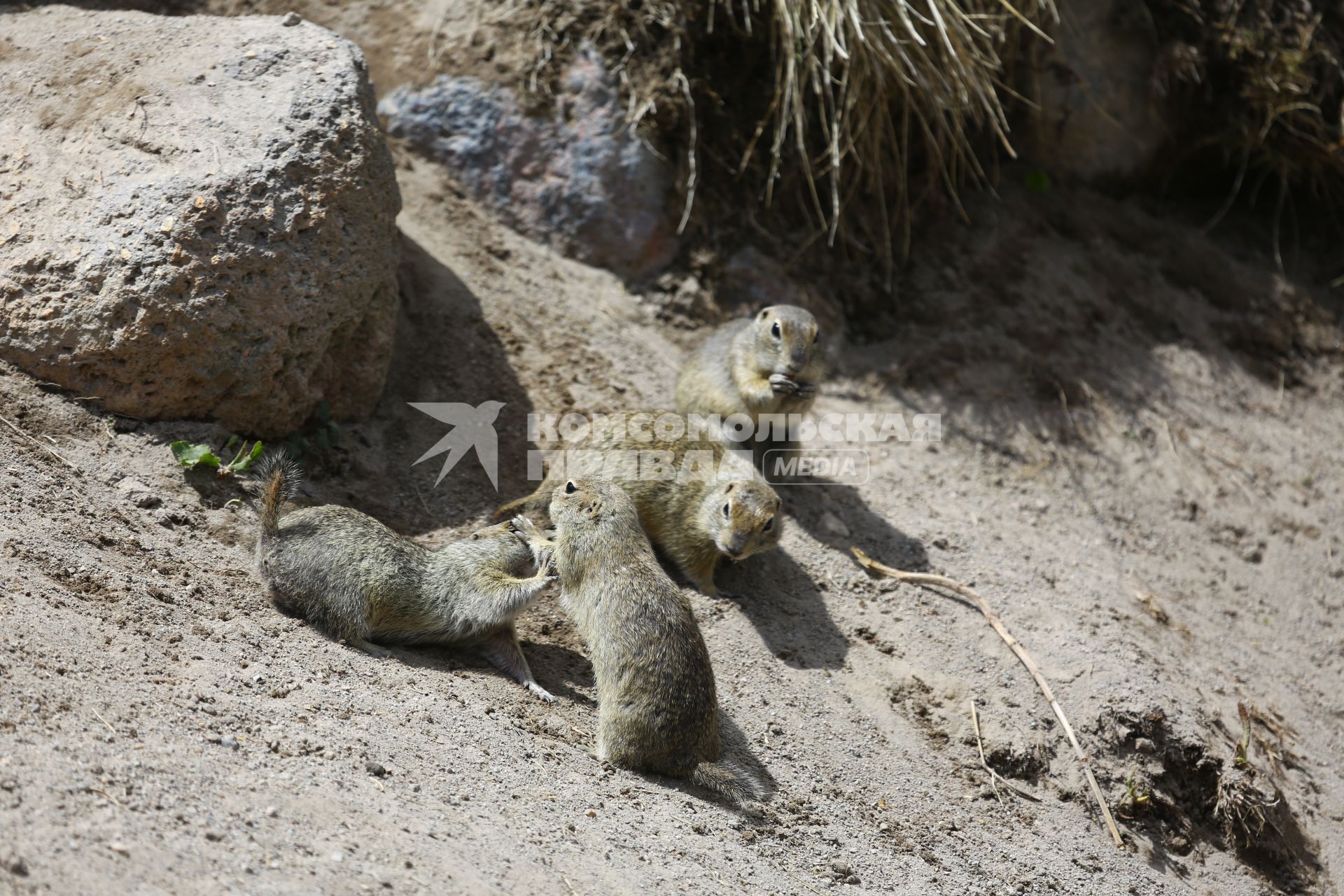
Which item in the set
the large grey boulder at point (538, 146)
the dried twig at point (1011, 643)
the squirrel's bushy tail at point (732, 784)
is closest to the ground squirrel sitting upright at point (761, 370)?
the dried twig at point (1011, 643)

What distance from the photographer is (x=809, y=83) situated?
828cm

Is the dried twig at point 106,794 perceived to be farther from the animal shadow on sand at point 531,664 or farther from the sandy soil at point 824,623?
the animal shadow on sand at point 531,664

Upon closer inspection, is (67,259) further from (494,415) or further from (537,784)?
(537,784)

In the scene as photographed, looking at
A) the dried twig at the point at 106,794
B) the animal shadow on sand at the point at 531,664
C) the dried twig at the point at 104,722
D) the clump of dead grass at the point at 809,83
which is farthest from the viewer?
the clump of dead grass at the point at 809,83

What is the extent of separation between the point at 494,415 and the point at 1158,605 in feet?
14.1

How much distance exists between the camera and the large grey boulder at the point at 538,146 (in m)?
7.84

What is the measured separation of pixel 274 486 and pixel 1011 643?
394 centimetres

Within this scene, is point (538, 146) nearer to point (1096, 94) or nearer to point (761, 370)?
point (761, 370)

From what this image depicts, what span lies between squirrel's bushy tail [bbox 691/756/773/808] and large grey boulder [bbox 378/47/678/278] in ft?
14.6

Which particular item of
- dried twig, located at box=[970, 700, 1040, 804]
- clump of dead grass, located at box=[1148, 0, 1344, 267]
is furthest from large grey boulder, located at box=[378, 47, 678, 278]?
clump of dead grass, located at box=[1148, 0, 1344, 267]

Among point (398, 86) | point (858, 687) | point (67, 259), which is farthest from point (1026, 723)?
point (398, 86)

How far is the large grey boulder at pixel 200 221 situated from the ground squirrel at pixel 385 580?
0.72 meters

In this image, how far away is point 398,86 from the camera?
7871 mm

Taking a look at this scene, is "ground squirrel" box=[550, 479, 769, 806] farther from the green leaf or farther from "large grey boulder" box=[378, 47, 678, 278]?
"large grey boulder" box=[378, 47, 678, 278]
